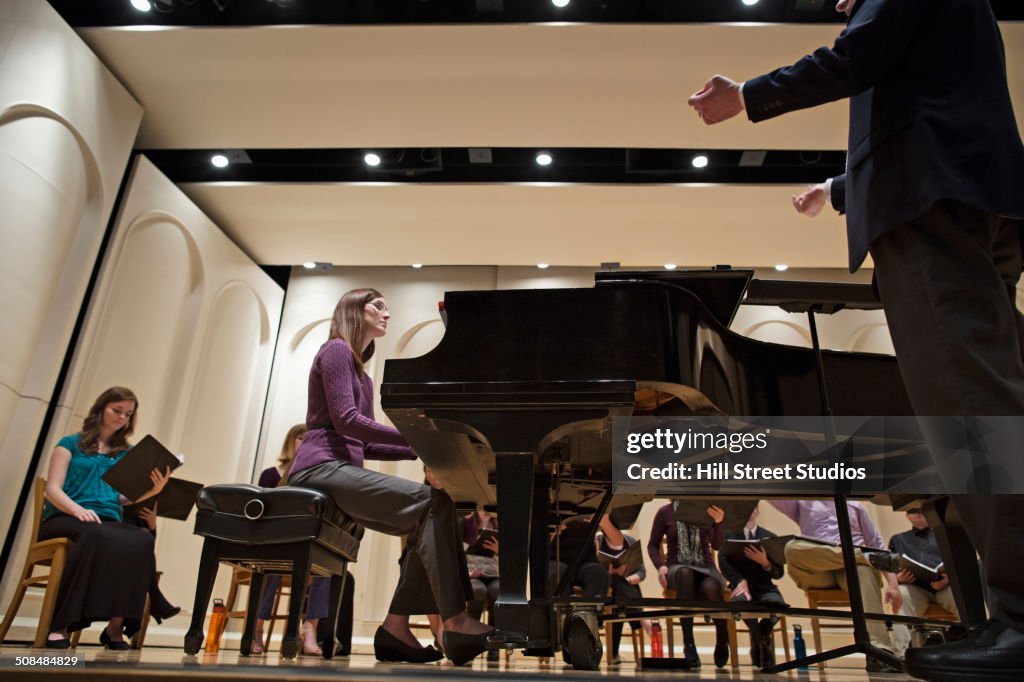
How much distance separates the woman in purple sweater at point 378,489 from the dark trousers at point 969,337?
4.38ft

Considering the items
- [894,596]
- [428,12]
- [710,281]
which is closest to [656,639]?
[894,596]

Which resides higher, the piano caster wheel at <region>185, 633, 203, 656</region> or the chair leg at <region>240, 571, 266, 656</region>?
the chair leg at <region>240, 571, 266, 656</region>

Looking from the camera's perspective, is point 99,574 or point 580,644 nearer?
point 580,644

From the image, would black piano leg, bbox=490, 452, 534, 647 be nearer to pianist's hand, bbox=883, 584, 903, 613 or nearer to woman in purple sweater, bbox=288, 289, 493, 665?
woman in purple sweater, bbox=288, 289, 493, 665

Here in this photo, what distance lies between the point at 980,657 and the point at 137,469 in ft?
12.3

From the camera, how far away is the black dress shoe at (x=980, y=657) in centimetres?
105

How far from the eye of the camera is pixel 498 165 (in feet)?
20.4

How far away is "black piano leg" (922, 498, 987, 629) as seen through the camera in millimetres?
2332

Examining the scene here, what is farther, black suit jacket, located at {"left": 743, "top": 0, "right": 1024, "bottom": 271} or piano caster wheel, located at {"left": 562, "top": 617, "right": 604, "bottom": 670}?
piano caster wheel, located at {"left": 562, "top": 617, "right": 604, "bottom": 670}

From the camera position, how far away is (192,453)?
6219mm

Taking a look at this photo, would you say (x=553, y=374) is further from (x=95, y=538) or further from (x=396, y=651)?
(x=95, y=538)

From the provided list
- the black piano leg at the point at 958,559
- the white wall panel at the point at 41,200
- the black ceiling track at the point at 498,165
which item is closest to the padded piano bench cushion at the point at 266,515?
the black piano leg at the point at 958,559

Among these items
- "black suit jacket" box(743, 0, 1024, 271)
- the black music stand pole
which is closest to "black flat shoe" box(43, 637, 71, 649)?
the black music stand pole

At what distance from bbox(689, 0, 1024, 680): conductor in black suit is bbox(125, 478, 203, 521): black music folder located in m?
3.80
